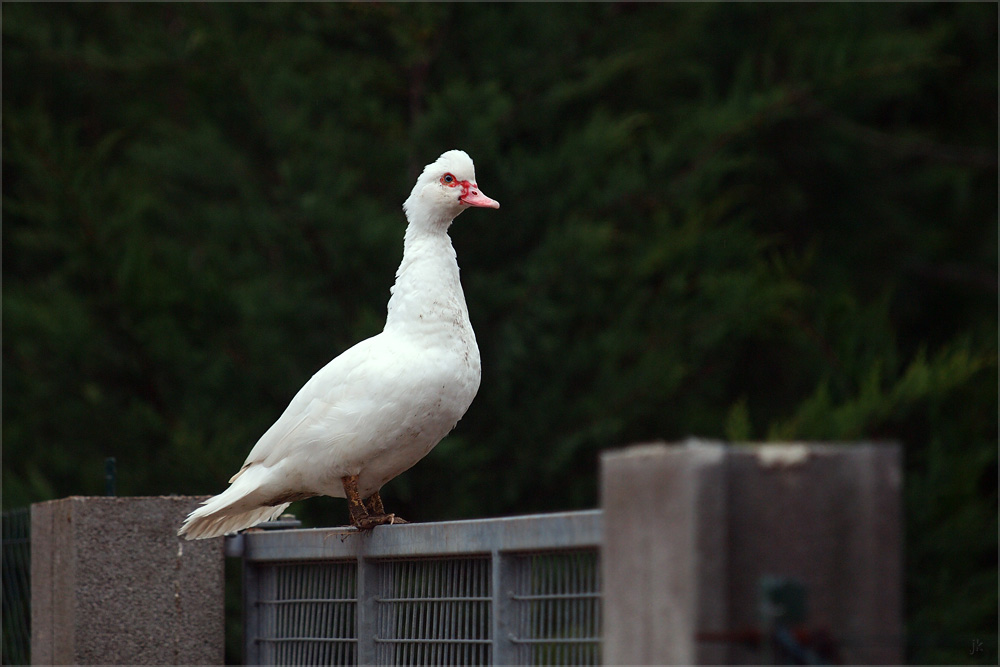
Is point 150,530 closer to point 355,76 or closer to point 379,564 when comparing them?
point 379,564

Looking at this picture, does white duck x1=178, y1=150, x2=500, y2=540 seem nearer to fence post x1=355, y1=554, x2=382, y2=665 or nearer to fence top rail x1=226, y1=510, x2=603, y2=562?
fence top rail x1=226, y1=510, x2=603, y2=562

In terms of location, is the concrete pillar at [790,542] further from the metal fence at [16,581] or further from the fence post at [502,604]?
the metal fence at [16,581]

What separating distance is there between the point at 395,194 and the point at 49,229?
2770 millimetres

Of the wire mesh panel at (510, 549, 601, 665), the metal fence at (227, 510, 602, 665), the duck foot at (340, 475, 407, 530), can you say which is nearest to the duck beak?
the duck foot at (340, 475, 407, 530)

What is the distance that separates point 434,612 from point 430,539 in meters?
0.23

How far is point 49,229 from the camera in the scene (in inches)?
422

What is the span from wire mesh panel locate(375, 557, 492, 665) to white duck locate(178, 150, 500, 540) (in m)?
0.45

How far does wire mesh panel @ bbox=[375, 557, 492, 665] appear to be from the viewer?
3.86 m

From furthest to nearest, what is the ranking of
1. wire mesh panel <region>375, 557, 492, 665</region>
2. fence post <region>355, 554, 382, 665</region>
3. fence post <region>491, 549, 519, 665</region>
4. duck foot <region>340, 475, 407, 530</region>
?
1. duck foot <region>340, 475, 407, 530</region>
2. fence post <region>355, 554, 382, 665</region>
3. wire mesh panel <region>375, 557, 492, 665</region>
4. fence post <region>491, 549, 519, 665</region>

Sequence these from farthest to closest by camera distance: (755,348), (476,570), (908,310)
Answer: (908,310) → (755,348) → (476,570)

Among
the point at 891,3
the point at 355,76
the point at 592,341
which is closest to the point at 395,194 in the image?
the point at 355,76

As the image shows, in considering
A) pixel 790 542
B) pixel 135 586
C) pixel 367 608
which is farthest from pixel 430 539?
pixel 790 542

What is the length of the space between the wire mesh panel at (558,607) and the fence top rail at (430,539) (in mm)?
63

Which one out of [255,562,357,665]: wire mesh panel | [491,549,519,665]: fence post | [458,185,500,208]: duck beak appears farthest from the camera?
[458,185,500,208]: duck beak
